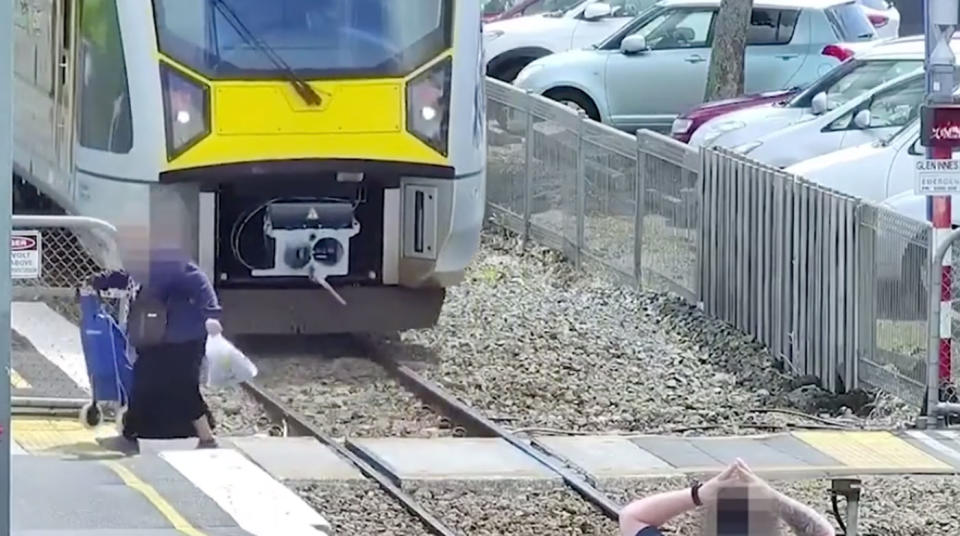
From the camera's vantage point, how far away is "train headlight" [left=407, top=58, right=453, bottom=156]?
47.5ft

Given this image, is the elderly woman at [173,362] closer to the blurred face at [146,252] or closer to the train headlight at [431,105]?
the blurred face at [146,252]

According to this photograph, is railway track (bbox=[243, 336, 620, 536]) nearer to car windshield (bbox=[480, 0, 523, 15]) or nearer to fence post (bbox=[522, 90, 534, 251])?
fence post (bbox=[522, 90, 534, 251])

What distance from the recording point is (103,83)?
47.6 ft

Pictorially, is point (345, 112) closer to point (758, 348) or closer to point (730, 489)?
point (758, 348)

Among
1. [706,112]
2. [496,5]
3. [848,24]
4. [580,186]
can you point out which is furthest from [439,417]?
[496,5]

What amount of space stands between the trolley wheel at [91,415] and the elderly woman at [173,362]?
0.50 metres

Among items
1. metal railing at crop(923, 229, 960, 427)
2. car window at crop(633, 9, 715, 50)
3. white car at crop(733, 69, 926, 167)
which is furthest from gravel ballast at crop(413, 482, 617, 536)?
car window at crop(633, 9, 715, 50)

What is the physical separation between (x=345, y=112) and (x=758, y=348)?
3.42 metres

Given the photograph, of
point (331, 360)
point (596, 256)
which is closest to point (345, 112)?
point (331, 360)

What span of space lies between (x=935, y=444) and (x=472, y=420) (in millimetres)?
2663

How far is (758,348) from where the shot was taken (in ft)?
50.9

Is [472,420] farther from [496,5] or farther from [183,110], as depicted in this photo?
[496,5]

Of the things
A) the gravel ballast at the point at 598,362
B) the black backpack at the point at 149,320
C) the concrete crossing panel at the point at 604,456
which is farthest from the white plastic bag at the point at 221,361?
the gravel ballast at the point at 598,362

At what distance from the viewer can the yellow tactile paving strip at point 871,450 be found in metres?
11.9
